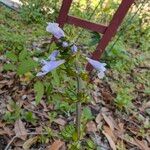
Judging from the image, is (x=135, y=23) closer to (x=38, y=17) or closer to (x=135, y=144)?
(x=38, y=17)

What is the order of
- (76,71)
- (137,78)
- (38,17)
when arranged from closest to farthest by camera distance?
(76,71)
(137,78)
(38,17)

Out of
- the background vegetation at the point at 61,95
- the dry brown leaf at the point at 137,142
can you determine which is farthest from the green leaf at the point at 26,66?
the dry brown leaf at the point at 137,142

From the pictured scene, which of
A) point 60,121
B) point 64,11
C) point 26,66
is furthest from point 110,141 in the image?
point 64,11

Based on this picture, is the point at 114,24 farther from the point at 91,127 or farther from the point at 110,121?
the point at 91,127

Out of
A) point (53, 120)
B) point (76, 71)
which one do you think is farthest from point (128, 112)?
point (76, 71)

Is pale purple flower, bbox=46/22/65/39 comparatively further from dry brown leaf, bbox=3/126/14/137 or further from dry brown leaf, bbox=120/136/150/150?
dry brown leaf, bbox=120/136/150/150

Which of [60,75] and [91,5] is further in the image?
[91,5]

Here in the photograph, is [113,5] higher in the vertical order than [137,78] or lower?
higher

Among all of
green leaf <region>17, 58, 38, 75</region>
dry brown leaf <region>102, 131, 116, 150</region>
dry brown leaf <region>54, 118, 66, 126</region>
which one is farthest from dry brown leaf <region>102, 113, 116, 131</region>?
green leaf <region>17, 58, 38, 75</region>
